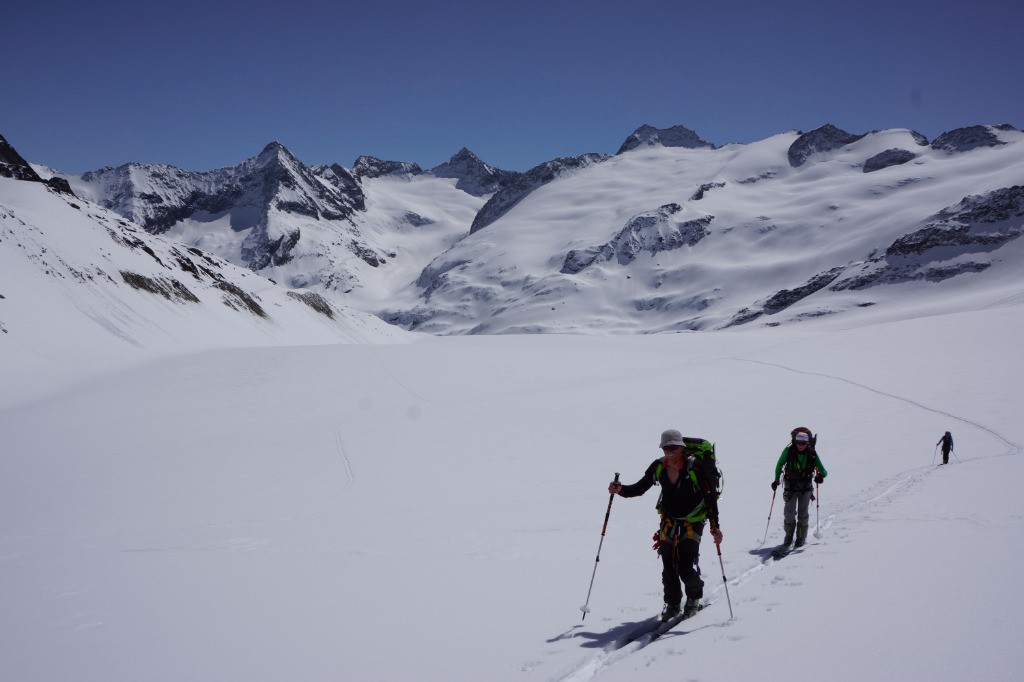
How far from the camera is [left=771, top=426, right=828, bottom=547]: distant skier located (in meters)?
10.5

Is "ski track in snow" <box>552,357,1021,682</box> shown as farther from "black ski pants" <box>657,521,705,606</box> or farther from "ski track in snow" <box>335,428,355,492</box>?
"ski track in snow" <box>335,428,355,492</box>

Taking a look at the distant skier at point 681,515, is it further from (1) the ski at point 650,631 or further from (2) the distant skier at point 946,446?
(2) the distant skier at point 946,446

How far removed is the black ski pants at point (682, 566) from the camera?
7.26m

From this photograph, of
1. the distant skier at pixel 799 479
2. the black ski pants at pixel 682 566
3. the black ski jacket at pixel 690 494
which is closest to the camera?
the black ski pants at pixel 682 566

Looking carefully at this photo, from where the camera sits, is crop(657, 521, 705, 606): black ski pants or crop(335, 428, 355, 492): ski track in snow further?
crop(335, 428, 355, 492): ski track in snow

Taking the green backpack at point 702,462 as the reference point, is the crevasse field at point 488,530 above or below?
below

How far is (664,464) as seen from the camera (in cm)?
755

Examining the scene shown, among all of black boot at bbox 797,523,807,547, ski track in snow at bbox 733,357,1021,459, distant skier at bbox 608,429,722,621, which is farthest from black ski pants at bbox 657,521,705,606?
ski track in snow at bbox 733,357,1021,459

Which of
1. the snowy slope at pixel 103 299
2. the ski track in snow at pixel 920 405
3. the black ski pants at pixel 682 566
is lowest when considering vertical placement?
the ski track in snow at pixel 920 405

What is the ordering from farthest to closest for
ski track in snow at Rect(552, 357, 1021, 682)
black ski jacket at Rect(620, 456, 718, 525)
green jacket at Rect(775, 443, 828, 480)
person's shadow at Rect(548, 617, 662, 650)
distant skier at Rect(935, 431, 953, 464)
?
distant skier at Rect(935, 431, 953, 464) → green jacket at Rect(775, 443, 828, 480) → black ski jacket at Rect(620, 456, 718, 525) → person's shadow at Rect(548, 617, 662, 650) → ski track in snow at Rect(552, 357, 1021, 682)

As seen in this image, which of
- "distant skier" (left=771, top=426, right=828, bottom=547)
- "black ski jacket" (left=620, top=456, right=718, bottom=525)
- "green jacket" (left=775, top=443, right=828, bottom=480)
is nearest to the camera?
"black ski jacket" (left=620, top=456, right=718, bottom=525)

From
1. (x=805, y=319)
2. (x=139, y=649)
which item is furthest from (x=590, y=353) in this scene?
(x=805, y=319)

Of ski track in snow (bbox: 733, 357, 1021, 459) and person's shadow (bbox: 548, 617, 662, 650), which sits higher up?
person's shadow (bbox: 548, 617, 662, 650)

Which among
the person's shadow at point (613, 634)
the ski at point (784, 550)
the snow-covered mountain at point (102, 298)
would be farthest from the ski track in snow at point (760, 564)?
the snow-covered mountain at point (102, 298)
